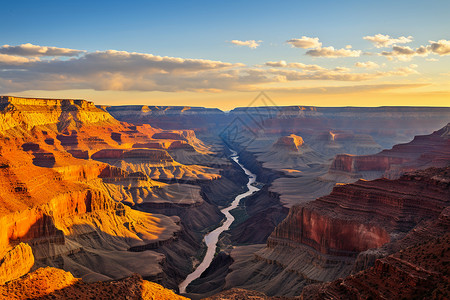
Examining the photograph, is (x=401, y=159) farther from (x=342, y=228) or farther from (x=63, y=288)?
(x=63, y=288)

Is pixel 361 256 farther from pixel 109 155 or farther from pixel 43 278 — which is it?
pixel 109 155

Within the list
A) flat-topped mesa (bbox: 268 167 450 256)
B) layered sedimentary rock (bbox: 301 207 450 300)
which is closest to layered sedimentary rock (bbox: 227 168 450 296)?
flat-topped mesa (bbox: 268 167 450 256)

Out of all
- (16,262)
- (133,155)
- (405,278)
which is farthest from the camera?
(133,155)

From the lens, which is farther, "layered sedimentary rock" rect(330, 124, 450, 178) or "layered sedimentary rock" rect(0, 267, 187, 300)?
"layered sedimentary rock" rect(330, 124, 450, 178)

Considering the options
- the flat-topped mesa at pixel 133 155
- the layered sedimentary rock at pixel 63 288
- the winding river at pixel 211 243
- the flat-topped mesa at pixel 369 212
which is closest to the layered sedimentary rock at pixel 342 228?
the flat-topped mesa at pixel 369 212

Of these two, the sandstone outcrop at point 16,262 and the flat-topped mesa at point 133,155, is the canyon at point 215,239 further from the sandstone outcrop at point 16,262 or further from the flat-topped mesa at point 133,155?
the flat-topped mesa at point 133,155

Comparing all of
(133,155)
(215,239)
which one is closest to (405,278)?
(215,239)

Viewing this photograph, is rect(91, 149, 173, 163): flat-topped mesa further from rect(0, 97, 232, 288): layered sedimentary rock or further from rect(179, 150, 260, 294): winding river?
rect(179, 150, 260, 294): winding river
